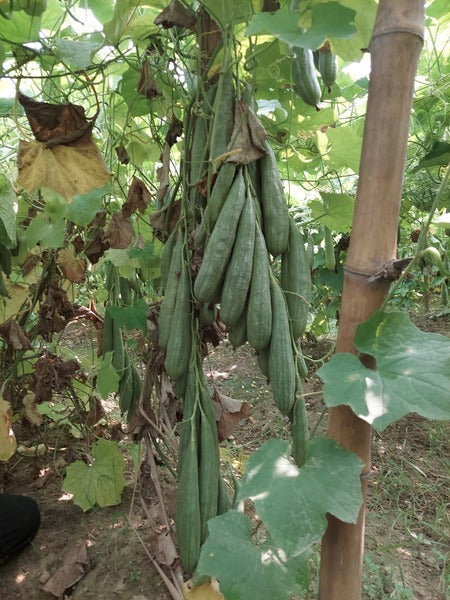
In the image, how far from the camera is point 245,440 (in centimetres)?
262

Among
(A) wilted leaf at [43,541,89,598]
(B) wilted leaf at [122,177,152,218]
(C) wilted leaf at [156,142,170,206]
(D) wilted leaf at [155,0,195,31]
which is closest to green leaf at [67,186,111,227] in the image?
(B) wilted leaf at [122,177,152,218]

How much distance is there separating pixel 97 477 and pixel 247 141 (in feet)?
4.39

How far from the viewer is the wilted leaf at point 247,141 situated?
868mm

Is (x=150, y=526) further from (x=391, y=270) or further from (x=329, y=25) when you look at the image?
(x=329, y=25)

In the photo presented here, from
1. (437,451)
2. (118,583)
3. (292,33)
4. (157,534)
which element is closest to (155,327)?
(157,534)

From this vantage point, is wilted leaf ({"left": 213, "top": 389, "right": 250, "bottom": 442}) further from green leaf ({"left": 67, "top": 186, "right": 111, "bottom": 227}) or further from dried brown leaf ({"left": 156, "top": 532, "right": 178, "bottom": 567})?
green leaf ({"left": 67, "top": 186, "right": 111, "bottom": 227})

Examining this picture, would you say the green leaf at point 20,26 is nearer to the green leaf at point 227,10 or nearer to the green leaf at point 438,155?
the green leaf at point 227,10

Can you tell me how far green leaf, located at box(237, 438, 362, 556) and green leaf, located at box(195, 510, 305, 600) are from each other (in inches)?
4.0

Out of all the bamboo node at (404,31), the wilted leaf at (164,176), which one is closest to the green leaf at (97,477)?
the wilted leaf at (164,176)

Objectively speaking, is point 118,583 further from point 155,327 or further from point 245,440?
point 245,440

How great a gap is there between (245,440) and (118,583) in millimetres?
1222

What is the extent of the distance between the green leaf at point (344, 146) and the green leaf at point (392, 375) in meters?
0.84

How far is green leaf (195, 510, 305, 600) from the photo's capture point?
702 millimetres

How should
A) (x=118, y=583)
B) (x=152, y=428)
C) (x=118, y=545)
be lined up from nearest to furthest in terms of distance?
(x=152, y=428)
(x=118, y=583)
(x=118, y=545)
